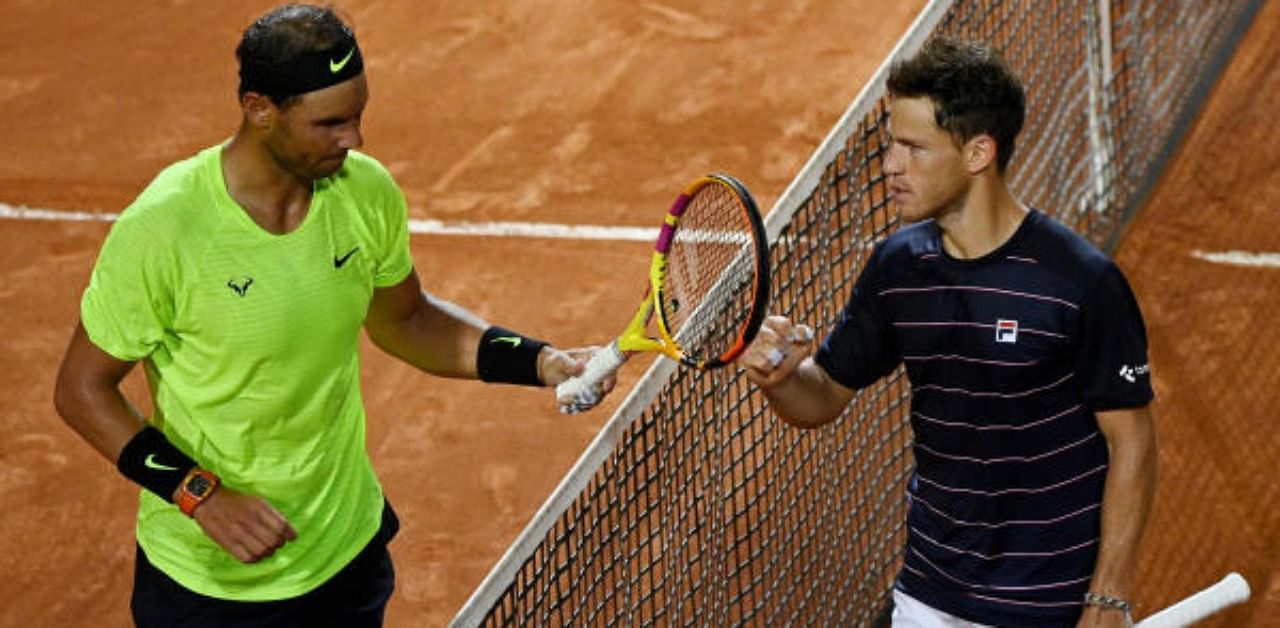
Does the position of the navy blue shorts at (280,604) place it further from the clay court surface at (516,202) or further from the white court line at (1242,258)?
the white court line at (1242,258)

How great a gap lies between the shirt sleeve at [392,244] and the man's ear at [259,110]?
1.31 ft

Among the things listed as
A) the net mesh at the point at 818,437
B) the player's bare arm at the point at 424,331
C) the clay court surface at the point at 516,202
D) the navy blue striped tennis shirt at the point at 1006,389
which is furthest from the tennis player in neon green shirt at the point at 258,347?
the clay court surface at the point at 516,202

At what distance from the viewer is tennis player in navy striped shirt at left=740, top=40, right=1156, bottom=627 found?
13.3ft

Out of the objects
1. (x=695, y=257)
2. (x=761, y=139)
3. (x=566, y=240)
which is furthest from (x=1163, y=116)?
(x=695, y=257)

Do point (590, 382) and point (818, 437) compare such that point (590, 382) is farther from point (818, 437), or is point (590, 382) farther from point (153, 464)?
point (818, 437)

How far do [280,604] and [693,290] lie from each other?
3.79 ft

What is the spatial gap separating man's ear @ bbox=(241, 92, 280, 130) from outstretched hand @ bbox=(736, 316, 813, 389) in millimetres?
1103

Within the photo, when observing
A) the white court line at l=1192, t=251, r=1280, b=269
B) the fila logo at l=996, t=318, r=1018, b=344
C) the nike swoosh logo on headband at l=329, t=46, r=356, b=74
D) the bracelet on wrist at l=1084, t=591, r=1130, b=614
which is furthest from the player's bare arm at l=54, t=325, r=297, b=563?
the white court line at l=1192, t=251, r=1280, b=269

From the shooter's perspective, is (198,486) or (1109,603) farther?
(198,486)

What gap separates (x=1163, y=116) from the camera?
820 centimetres

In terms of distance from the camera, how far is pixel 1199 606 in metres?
4.63

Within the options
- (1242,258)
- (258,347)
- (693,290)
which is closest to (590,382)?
(693,290)

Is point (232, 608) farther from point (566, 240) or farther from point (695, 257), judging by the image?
point (566, 240)

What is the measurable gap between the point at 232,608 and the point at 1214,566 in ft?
10.1
